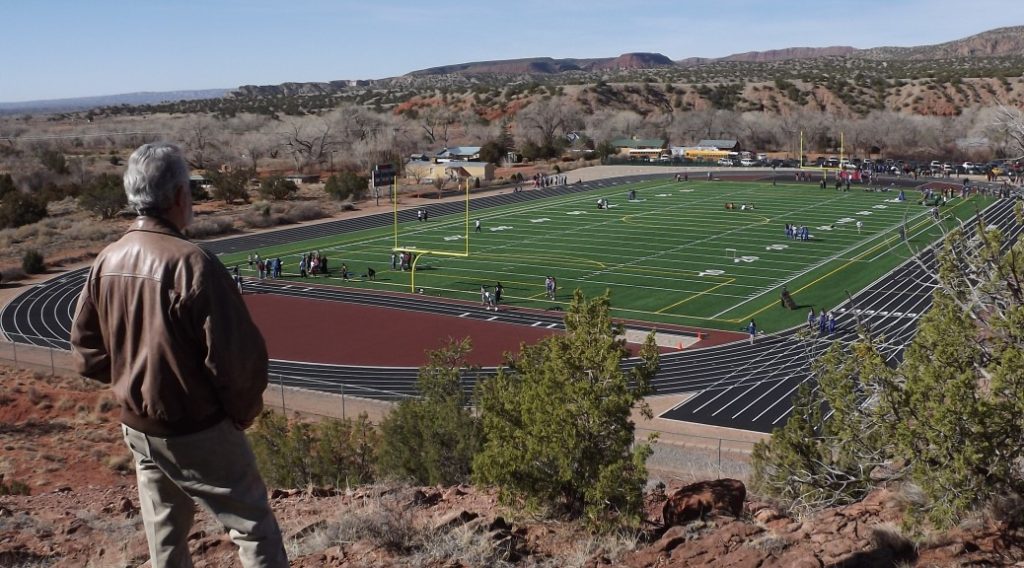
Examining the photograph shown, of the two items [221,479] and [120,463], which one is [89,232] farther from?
[221,479]

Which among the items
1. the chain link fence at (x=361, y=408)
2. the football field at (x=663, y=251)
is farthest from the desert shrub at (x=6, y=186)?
the chain link fence at (x=361, y=408)

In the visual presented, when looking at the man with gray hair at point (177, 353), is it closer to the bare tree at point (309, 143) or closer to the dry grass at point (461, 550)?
the dry grass at point (461, 550)

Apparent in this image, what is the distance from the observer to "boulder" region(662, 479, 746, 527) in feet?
25.1

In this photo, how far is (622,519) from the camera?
755cm

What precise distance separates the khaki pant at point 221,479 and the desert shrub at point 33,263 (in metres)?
51.7

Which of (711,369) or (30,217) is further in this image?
(30,217)

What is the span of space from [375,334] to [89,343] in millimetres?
32734

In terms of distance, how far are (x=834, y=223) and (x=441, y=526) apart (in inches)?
2305

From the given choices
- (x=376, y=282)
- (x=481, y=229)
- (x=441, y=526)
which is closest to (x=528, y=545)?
(x=441, y=526)

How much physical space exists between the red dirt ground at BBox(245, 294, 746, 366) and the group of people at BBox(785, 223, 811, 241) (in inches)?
878

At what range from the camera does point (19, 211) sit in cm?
6969

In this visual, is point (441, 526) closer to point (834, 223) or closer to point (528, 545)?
point (528, 545)

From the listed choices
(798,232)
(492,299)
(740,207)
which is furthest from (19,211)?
(798,232)

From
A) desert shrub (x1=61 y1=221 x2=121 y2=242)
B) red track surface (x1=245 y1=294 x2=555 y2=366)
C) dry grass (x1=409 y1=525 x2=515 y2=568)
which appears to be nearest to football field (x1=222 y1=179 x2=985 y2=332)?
red track surface (x1=245 y1=294 x2=555 y2=366)
